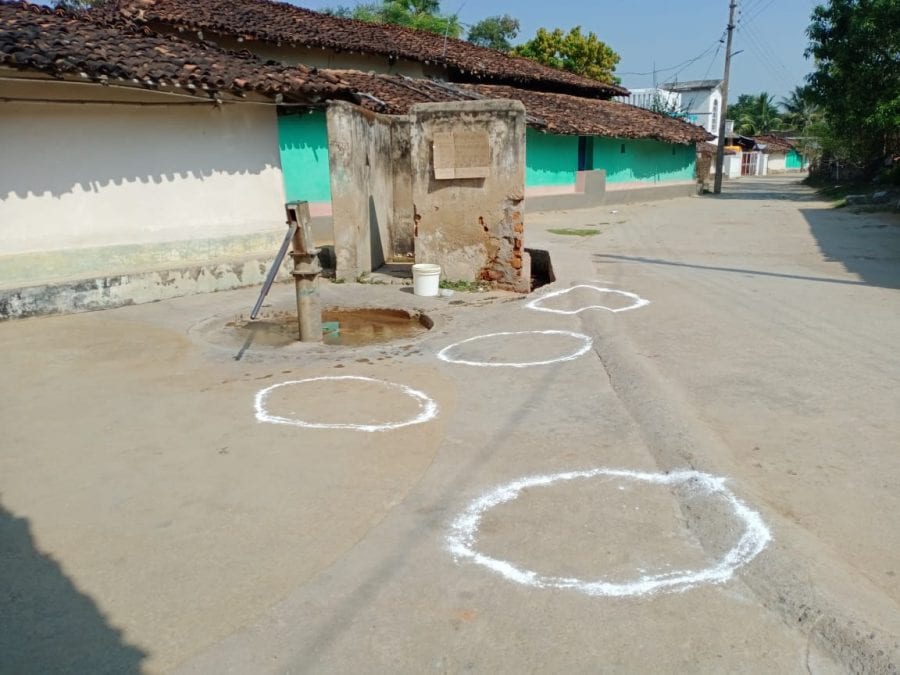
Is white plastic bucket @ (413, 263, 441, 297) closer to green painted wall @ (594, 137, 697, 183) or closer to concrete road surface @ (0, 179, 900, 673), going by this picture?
concrete road surface @ (0, 179, 900, 673)

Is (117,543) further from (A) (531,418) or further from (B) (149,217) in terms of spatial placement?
(B) (149,217)

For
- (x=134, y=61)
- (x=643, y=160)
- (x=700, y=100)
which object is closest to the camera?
(x=134, y=61)

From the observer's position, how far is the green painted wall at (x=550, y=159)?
66.8ft

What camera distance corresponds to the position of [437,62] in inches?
786

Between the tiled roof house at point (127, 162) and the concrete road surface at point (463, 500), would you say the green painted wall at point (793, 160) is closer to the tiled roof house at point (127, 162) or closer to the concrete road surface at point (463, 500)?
the tiled roof house at point (127, 162)

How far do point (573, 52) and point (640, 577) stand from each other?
118 feet

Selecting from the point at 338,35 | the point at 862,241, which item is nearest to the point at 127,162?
the point at 338,35

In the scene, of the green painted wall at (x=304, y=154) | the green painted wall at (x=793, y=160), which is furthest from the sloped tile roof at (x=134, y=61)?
the green painted wall at (x=793, y=160)

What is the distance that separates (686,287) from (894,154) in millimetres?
25721

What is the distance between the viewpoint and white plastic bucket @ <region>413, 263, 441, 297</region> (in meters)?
8.38

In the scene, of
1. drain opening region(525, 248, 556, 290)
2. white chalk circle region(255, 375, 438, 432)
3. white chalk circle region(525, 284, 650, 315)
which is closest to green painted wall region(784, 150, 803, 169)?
drain opening region(525, 248, 556, 290)

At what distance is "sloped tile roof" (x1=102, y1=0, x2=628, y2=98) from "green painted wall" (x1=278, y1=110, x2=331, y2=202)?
12.2 feet

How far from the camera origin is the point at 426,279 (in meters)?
8.41

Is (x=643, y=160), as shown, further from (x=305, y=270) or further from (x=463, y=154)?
(x=305, y=270)
